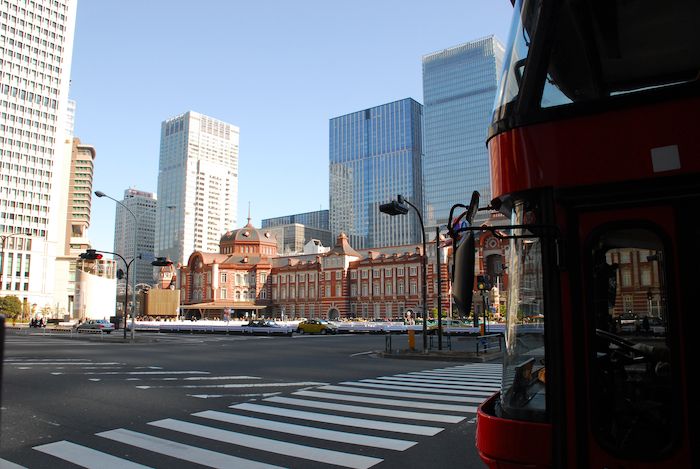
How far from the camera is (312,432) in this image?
750 cm

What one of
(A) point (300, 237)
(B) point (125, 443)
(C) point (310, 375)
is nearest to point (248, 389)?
(C) point (310, 375)

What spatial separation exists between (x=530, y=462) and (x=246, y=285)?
9212 cm

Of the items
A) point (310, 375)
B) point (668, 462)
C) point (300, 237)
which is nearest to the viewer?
point (668, 462)

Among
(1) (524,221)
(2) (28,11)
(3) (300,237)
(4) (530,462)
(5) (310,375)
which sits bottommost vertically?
(5) (310,375)

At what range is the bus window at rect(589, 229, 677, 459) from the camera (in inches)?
121

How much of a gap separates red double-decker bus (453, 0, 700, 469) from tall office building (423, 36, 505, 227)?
119610 millimetres

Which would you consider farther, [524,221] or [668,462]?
[524,221]

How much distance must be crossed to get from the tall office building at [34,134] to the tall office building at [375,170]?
306ft

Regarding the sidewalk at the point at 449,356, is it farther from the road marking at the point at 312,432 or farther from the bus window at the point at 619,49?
the bus window at the point at 619,49

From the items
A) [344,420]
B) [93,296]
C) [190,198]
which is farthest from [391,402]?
[190,198]

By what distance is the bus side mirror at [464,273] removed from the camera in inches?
133

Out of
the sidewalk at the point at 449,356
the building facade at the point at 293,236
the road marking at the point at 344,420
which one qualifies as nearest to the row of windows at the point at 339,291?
the sidewalk at the point at 449,356

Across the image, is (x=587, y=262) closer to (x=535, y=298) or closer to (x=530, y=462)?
(x=535, y=298)

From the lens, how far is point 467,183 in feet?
412
